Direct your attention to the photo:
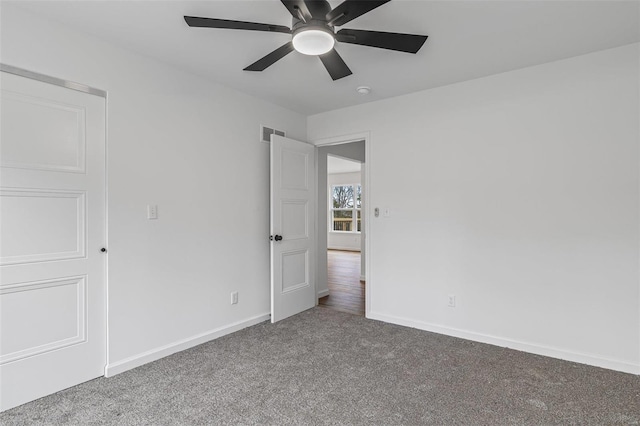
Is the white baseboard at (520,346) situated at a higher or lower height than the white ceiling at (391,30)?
lower

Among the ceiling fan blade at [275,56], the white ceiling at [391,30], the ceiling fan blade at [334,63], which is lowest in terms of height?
the ceiling fan blade at [334,63]

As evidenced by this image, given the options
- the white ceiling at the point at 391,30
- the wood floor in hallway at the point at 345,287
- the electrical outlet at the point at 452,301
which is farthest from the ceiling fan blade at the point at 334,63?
the wood floor in hallway at the point at 345,287

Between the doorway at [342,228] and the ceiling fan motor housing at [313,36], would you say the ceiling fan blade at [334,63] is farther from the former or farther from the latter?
the doorway at [342,228]

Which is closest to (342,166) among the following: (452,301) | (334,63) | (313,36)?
(452,301)

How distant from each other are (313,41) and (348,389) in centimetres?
222

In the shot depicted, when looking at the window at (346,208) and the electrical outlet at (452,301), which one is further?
the window at (346,208)

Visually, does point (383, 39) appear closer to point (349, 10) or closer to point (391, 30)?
point (349, 10)

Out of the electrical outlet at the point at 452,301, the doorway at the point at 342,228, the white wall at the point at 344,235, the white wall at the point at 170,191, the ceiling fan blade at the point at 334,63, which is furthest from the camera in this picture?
the white wall at the point at 344,235

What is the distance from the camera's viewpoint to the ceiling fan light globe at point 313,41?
1.83m

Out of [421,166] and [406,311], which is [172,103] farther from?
[406,311]

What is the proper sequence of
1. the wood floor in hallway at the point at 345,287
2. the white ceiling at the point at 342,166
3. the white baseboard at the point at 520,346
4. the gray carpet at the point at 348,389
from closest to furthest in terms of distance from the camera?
1. the gray carpet at the point at 348,389
2. the white baseboard at the point at 520,346
3. the wood floor in hallway at the point at 345,287
4. the white ceiling at the point at 342,166

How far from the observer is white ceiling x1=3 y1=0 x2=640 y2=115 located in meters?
2.08

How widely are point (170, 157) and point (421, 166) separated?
244cm

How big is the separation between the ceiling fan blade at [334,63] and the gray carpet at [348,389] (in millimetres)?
2199
